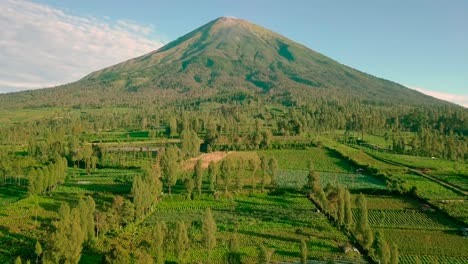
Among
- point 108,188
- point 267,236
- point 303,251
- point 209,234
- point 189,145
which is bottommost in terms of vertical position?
point 267,236

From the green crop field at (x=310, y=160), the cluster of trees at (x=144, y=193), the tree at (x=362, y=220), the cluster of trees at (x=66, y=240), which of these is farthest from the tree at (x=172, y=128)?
the tree at (x=362, y=220)

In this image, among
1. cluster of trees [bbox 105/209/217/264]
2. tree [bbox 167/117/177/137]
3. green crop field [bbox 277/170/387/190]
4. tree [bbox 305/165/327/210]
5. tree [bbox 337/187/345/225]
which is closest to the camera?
cluster of trees [bbox 105/209/217/264]

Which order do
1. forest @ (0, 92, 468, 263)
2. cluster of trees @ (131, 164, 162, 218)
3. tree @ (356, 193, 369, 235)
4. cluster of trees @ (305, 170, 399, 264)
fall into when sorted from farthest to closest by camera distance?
A: cluster of trees @ (131, 164, 162, 218) < tree @ (356, 193, 369, 235) < forest @ (0, 92, 468, 263) < cluster of trees @ (305, 170, 399, 264)

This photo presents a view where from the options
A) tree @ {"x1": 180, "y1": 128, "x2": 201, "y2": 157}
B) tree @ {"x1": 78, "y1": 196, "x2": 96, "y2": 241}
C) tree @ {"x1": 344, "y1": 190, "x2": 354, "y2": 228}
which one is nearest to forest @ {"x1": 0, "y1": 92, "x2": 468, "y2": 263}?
tree @ {"x1": 78, "y1": 196, "x2": 96, "y2": 241}

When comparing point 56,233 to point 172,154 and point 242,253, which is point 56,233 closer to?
point 242,253

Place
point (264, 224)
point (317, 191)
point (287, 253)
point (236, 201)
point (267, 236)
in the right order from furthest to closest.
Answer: point (236, 201) < point (317, 191) < point (264, 224) < point (267, 236) < point (287, 253)

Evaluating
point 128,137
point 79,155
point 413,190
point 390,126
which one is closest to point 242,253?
point 413,190

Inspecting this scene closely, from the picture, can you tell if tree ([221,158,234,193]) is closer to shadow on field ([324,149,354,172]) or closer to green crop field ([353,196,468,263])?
green crop field ([353,196,468,263])

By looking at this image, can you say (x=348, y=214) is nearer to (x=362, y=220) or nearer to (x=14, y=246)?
(x=362, y=220)

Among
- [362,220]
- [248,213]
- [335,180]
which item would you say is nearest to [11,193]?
[248,213]
